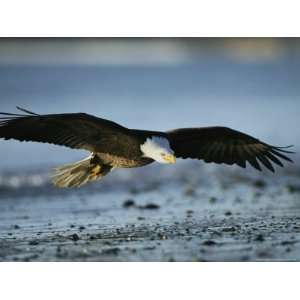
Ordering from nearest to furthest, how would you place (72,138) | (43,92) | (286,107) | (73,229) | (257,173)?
1. (72,138)
2. (73,229)
3. (257,173)
4. (286,107)
5. (43,92)

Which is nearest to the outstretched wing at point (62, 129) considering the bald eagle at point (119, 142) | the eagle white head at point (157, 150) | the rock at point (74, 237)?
the bald eagle at point (119, 142)

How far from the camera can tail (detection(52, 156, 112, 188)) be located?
6289mm

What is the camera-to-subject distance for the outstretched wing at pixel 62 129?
5.63m

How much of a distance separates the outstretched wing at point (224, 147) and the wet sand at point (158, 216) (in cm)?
43

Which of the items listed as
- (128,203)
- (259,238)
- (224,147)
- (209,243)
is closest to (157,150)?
(224,147)

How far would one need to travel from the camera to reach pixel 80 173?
20.9 ft

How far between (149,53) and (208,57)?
2068 mm

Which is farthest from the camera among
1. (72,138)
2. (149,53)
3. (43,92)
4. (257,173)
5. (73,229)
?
(43,92)

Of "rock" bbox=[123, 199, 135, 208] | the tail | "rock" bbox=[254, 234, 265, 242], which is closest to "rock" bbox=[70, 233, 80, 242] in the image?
the tail

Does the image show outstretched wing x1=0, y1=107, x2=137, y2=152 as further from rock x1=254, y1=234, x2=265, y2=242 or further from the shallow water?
rock x1=254, y1=234, x2=265, y2=242

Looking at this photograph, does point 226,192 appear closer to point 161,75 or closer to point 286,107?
point 286,107

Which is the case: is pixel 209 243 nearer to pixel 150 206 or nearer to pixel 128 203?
pixel 150 206

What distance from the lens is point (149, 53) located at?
23.5ft

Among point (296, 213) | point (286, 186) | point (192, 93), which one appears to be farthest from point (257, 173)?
point (192, 93)
